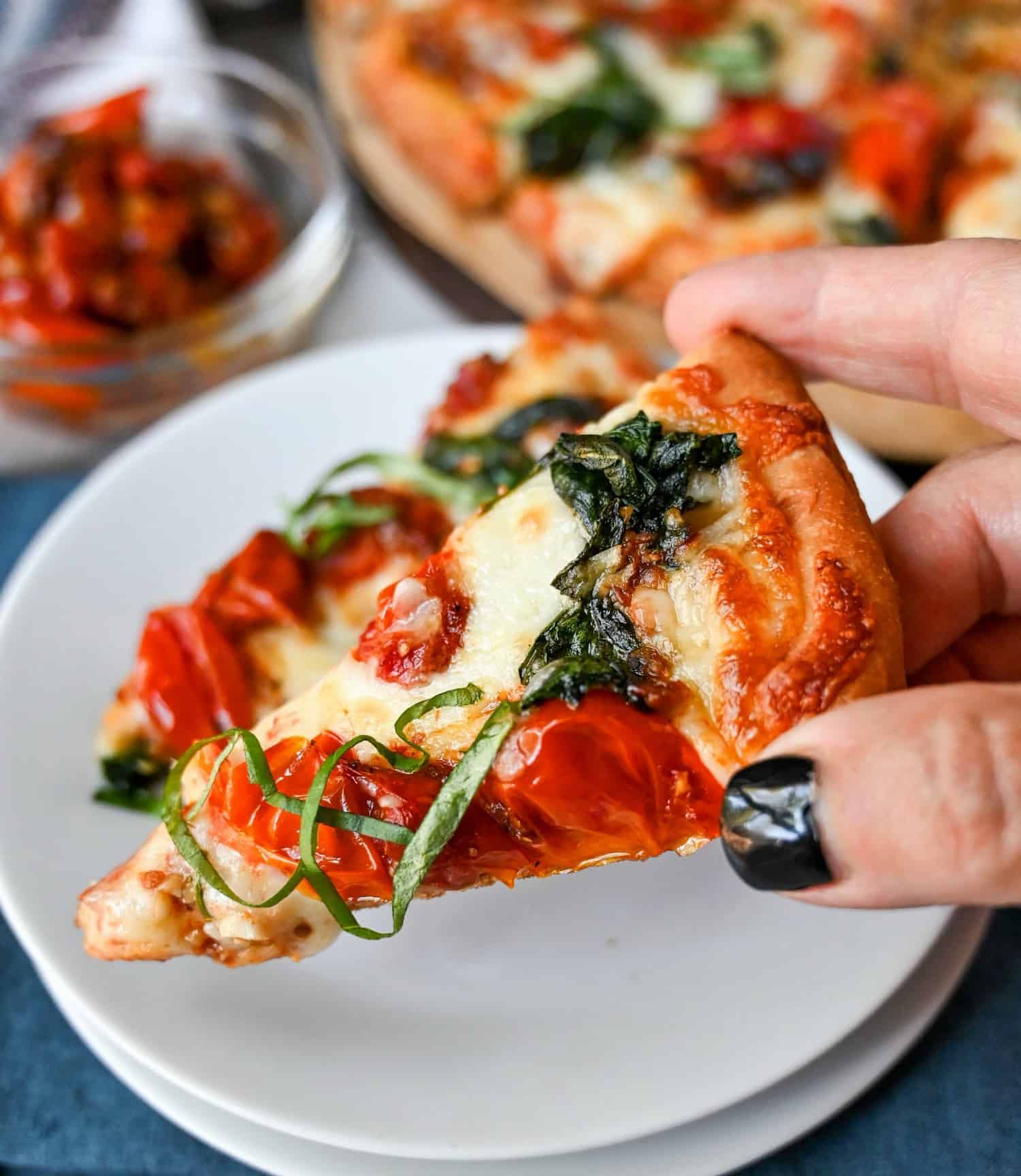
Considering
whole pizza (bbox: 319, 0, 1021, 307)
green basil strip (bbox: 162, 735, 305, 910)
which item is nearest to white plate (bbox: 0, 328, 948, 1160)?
green basil strip (bbox: 162, 735, 305, 910)

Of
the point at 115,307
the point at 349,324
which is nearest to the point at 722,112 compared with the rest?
the point at 349,324

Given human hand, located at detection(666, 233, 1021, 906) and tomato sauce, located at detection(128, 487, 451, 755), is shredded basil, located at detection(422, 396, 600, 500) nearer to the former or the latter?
tomato sauce, located at detection(128, 487, 451, 755)

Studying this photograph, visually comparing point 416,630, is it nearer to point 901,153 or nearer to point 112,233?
point 112,233

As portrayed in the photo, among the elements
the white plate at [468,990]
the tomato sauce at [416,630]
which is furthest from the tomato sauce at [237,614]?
the tomato sauce at [416,630]

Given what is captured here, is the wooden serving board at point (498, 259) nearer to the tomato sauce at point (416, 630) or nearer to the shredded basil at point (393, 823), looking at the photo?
the tomato sauce at point (416, 630)

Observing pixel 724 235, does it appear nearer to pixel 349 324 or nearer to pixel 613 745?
pixel 349 324

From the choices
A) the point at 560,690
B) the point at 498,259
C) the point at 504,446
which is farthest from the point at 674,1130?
the point at 498,259
